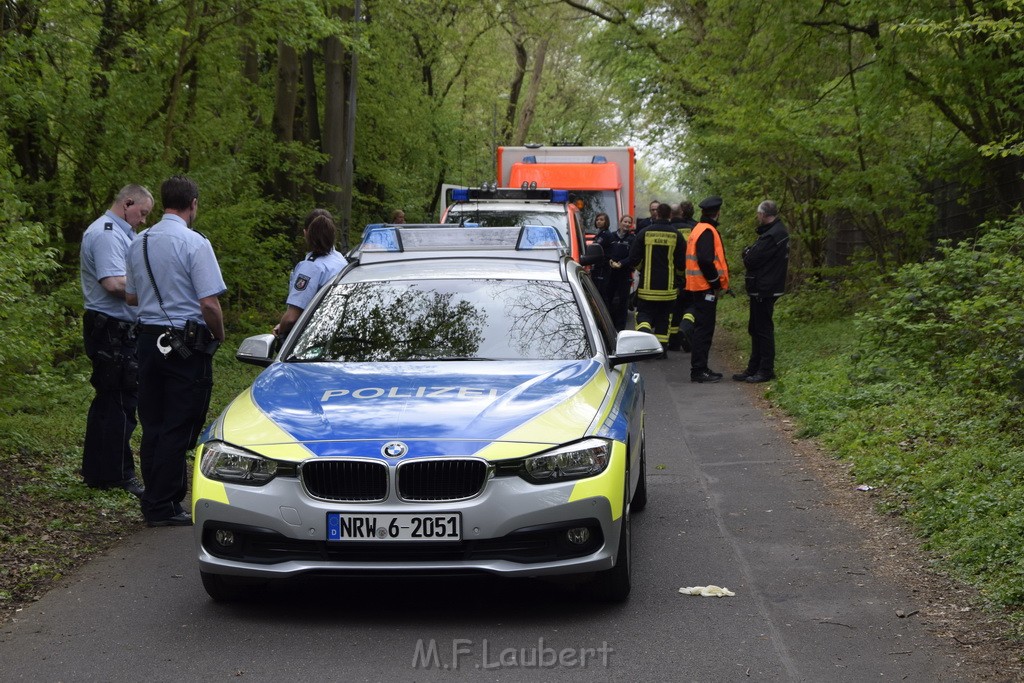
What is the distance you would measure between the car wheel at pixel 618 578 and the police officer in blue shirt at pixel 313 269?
3.54 metres

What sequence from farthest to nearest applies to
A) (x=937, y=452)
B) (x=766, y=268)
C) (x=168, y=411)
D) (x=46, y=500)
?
1. (x=766, y=268)
2. (x=937, y=452)
3. (x=46, y=500)
4. (x=168, y=411)

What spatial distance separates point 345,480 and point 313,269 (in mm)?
3609

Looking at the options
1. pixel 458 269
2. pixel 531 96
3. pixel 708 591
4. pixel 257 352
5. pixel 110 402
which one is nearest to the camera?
pixel 708 591

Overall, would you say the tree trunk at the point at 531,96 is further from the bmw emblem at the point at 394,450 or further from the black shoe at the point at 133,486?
the bmw emblem at the point at 394,450

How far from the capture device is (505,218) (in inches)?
616

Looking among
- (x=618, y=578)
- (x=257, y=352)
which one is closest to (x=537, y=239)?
(x=257, y=352)

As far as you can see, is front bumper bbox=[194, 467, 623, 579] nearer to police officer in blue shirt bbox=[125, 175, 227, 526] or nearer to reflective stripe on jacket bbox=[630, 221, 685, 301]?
police officer in blue shirt bbox=[125, 175, 227, 526]

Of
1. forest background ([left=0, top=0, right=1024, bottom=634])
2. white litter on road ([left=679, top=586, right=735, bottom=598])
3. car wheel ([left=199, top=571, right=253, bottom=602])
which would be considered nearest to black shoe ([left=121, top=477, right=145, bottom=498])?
forest background ([left=0, top=0, right=1024, bottom=634])

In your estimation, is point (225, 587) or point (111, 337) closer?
point (225, 587)

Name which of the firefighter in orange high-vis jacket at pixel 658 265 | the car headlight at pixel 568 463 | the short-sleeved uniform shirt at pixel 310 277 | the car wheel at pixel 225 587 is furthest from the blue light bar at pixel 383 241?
the firefighter in orange high-vis jacket at pixel 658 265

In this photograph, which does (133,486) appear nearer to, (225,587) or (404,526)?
(225,587)

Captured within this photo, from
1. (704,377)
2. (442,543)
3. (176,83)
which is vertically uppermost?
(176,83)

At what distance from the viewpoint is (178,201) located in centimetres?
766

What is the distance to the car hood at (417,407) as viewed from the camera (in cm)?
560
